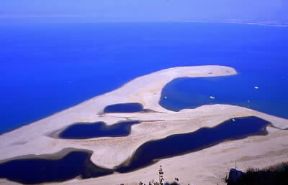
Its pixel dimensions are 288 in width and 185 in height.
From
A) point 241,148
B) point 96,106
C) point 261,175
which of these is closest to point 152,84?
point 96,106

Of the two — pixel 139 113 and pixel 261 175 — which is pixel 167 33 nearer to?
pixel 139 113

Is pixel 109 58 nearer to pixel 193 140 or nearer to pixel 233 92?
pixel 233 92

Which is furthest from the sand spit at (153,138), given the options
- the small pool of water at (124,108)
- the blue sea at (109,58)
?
the blue sea at (109,58)

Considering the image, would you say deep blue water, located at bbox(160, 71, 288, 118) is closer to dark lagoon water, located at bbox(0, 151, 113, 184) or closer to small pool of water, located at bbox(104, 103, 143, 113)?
small pool of water, located at bbox(104, 103, 143, 113)

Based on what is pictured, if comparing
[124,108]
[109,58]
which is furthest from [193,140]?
[109,58]

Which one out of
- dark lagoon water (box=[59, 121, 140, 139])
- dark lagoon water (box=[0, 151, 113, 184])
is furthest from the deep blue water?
dark lagoon water (box=[0, 151, 113, 184])

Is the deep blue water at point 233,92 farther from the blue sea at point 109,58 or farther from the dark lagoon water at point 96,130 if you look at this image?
the dark lagoon water at point 96,130
